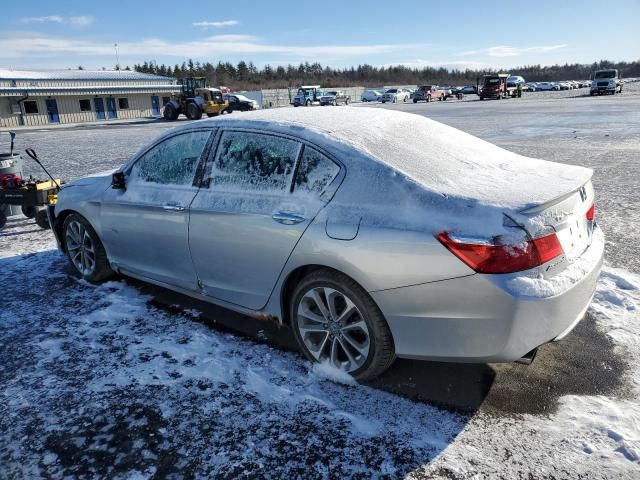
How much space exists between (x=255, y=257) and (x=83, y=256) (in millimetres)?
2476

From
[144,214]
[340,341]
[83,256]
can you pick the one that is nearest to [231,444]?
[340,341]

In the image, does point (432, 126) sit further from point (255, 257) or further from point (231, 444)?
point (231, 444)

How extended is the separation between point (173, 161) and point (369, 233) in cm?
202

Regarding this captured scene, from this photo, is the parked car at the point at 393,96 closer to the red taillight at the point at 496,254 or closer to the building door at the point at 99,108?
the building door at the point at 99,108

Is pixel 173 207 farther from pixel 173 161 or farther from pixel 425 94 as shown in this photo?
pixel 425 94

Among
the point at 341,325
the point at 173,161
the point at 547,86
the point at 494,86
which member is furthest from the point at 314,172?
the point at 547,86

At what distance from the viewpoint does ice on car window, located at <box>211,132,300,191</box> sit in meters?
3.21

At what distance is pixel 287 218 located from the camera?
120 inches

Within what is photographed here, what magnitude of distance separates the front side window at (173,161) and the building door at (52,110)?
→ 43081 millimetres

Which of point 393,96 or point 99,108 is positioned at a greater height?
point 393,96

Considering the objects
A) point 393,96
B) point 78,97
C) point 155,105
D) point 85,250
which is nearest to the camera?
point 85,250

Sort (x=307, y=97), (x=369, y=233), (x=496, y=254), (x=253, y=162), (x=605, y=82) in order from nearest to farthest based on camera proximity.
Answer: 1. (x=496, y=254)
2. (x=369, y=233)
3. (x=253, y=162)
4. (x=605, y=82)
5. (x=307, y=97)

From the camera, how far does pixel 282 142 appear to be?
3.26 metres

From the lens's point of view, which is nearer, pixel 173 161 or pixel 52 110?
pixel 173 161
